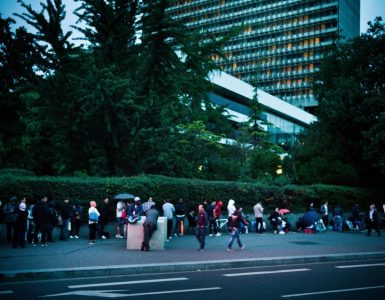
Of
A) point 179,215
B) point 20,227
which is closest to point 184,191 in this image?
point 179,215

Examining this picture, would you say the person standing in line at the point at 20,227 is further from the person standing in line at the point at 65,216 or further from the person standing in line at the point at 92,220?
the person standing in line at the point at 92,220

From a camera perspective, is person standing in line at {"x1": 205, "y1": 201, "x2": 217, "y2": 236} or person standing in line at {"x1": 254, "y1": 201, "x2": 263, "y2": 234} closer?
person standing in line at {"x1": 205, "y1": 201, "x2": 217, "y2": 236}

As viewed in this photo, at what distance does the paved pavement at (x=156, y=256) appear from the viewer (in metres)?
10.8

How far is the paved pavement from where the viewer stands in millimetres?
10836

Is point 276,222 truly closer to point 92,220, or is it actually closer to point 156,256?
point 92,220

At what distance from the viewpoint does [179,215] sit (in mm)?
20391

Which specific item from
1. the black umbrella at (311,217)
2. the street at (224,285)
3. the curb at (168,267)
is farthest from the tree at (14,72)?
the black umbrella at (311,217)

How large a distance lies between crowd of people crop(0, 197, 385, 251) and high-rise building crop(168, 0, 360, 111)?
91939 millimetres

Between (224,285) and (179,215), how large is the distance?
11.2 meters

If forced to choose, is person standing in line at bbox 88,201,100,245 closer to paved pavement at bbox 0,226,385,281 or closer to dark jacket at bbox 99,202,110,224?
paved pavement at bbox 0,226,385,281

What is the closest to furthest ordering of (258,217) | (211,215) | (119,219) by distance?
(119,219)
(211,215)
(258,217)

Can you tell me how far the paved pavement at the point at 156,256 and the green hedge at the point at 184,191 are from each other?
2059 millimetres

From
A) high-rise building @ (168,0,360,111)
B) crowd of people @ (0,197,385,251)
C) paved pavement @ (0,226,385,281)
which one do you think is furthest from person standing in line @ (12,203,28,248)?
high-rise building @ (168,0,360,111)

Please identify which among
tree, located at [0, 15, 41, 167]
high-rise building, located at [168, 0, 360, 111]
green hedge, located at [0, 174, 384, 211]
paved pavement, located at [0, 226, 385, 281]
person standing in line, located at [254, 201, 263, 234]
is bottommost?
paved pavement, located at [0, 226, 385, 281]
